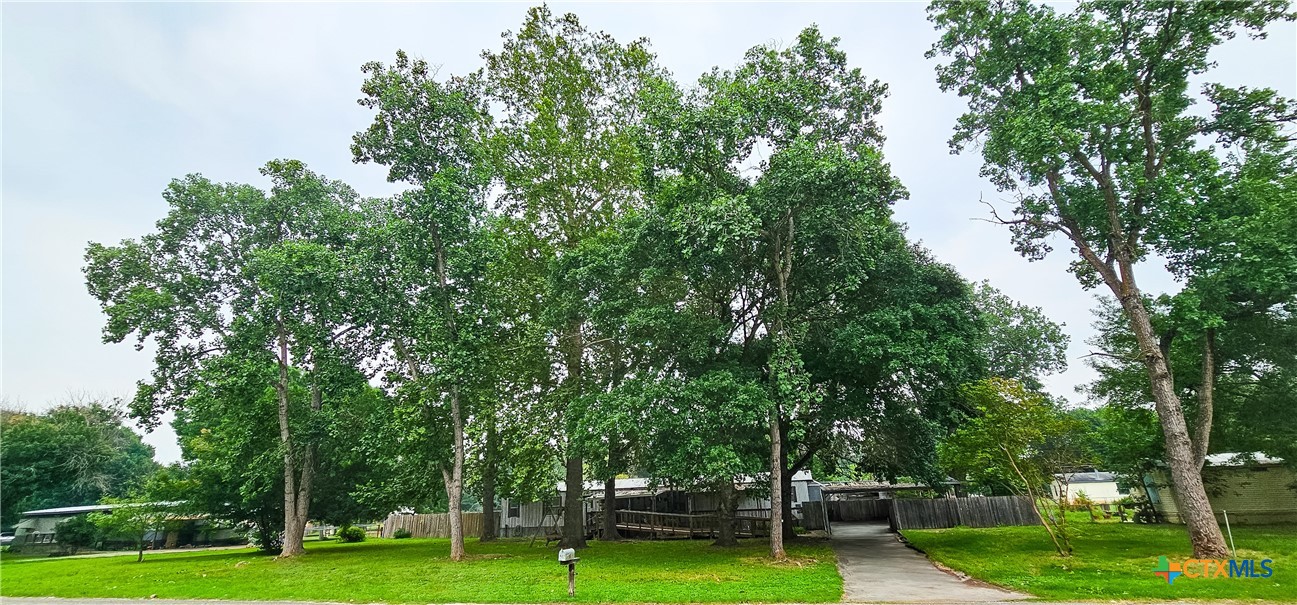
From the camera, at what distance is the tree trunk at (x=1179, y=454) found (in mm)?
12289

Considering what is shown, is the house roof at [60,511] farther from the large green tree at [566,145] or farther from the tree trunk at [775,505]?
the tree trunk at [775,505]

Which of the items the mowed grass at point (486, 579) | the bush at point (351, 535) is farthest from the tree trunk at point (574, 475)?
the bush at point (351, 535)

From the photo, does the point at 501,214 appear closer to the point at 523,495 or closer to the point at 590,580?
the point at 523,495

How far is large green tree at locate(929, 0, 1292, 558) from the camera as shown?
13.6 m

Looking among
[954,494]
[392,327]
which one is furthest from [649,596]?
[954,494]

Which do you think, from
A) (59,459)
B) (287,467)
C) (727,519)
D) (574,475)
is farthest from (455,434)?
(59,459)

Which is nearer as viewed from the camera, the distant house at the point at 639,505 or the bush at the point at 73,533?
the distant house at the point at 639,505

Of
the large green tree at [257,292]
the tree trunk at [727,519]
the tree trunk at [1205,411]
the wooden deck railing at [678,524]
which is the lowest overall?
the wooden deck railing at [678,524]

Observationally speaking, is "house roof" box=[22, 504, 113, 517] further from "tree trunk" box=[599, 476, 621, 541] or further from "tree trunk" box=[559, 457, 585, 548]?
"tree trunk" box=[559, 457, 585, 548]

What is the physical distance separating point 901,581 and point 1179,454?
7744 mm

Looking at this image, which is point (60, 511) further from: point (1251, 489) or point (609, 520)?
point (1251, 489)

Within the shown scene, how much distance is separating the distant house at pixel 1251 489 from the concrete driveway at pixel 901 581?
13.2 m

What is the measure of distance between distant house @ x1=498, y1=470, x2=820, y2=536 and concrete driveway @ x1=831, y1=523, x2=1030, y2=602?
406 inches

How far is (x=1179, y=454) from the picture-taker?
1326 centimetres
